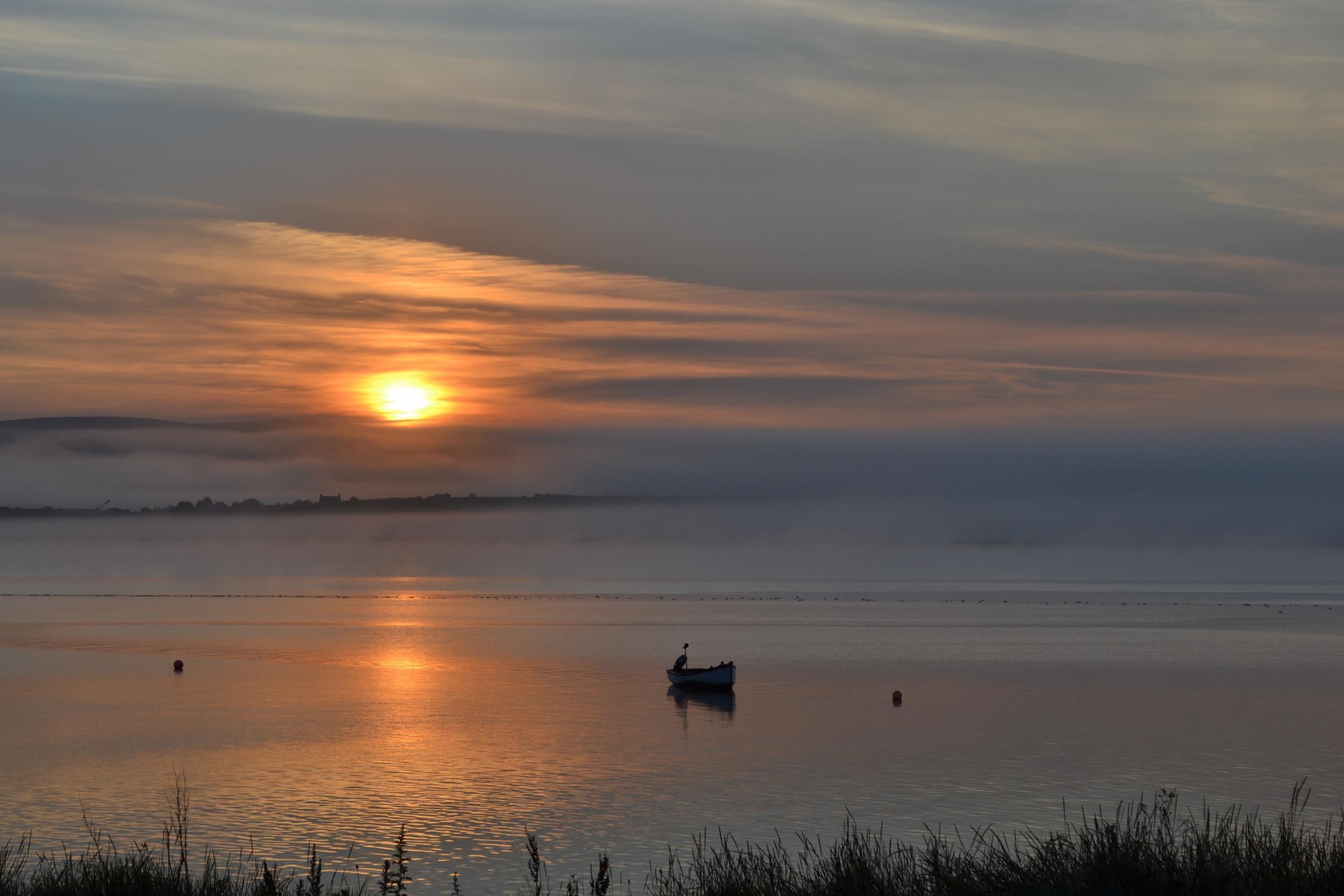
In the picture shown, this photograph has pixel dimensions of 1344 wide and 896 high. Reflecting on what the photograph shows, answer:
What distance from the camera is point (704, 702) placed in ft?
236

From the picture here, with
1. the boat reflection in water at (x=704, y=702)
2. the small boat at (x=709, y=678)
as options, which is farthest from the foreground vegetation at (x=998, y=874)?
the small boat at (x=709, y=678)

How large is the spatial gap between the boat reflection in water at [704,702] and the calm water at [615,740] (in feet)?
1.43

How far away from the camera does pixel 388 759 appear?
51.2 metres

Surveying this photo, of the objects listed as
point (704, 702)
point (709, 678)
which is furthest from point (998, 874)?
point (709, 678)

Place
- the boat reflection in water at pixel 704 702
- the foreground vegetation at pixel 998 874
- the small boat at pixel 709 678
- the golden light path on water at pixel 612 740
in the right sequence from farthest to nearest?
1. the small boat at pixel 709 678
2. the boat reflection in water at pixel 704 702
3. the golden light path on water at pixel 612 740
4. the foreground vegetation at pixel 998 874

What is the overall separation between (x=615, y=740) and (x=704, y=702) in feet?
49.7

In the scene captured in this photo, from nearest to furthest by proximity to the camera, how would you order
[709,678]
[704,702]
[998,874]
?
1. [998,874]
2. [704,702]
3. [709,678]

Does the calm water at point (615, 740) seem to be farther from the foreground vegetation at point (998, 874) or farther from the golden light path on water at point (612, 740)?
the foreground vegetation at point (998, 874)

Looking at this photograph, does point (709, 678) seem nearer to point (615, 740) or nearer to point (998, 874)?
point (615, 740)

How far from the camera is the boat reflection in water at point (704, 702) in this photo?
2653 inches

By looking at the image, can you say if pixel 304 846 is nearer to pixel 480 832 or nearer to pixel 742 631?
pixel 480 832

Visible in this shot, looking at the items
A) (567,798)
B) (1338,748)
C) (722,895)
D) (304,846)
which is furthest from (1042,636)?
(722,895)

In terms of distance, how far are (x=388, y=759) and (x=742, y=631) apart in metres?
97.8

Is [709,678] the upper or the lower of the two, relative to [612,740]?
upper
